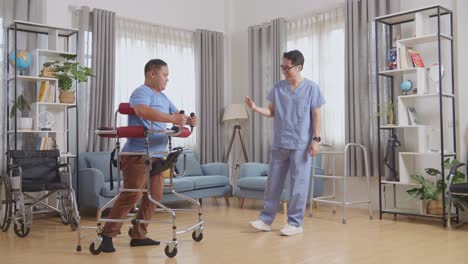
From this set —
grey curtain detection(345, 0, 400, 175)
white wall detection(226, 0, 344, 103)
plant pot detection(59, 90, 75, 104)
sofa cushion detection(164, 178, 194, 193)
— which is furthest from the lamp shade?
plant pot detection(59, 90, 75, 104)

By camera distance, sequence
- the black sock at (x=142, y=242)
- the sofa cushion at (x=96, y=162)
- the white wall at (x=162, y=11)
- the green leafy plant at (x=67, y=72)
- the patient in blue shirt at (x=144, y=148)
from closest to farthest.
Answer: the patient in blue shirt at (x=144, y=148), the black sock at (x=142, y=242), the green leafy plant at (x=67, y=72), the sofa cushion at (x=96, y=162), the white wall at (x=162, y=11)

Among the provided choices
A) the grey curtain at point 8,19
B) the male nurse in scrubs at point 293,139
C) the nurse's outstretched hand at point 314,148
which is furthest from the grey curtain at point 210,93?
the nurse's outstretched hand at point 314,148

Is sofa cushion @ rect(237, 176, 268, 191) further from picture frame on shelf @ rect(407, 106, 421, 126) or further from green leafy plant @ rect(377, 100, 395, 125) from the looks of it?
picture frame on shelf @ rect(407, 106, 421, 126)

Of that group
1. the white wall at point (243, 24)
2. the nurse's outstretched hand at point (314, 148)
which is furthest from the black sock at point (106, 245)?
the white wall at point (243, 24)

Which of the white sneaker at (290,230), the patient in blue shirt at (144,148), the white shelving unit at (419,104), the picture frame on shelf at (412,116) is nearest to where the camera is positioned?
the patient in blue shirt at (144,148)

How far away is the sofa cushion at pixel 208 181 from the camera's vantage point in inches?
240

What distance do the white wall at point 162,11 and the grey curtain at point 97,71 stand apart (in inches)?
8.1

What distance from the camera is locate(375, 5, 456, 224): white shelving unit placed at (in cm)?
511

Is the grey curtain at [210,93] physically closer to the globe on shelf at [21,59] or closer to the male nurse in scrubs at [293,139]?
the globe on shelf at [21,59]

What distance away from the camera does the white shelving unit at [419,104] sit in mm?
5113

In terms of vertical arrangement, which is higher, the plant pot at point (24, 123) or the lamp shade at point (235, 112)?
the lamp shade at point (235, 112)

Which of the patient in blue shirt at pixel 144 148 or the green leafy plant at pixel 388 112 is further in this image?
the green leafy plant at pixel 388 112

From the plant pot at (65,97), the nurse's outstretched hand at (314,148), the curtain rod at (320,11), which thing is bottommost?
the nurse's outstretched hand at (314,148)

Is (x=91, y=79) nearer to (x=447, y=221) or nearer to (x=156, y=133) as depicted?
(x=156, y=133)
